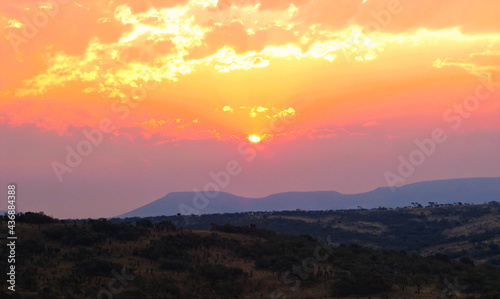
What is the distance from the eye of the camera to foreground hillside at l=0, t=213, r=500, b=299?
107ft

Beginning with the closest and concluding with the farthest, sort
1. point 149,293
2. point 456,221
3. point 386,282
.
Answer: point 149,293
point 386,282
point 456,221

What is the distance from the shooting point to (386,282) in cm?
3531

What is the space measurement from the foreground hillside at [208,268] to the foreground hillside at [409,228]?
27.8 m

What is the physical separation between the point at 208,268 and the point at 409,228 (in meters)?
70.9

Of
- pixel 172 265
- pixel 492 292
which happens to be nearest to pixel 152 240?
pixel 172 265

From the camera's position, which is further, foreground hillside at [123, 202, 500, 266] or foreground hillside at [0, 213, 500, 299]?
foreground hillside at [123, 202, 500, 266]

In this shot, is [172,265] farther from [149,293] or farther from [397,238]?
[397,238]

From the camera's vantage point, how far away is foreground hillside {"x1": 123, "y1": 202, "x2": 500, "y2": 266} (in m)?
72.7

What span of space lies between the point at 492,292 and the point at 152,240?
92.6 ft

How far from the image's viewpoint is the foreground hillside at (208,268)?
32.7 m

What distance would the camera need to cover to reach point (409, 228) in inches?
3812

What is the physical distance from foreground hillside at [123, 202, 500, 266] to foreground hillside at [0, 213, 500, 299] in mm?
27804

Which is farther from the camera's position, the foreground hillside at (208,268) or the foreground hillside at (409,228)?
the foreground hillside at (409,228)

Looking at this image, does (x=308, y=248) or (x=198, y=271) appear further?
(x=308, y=248)
